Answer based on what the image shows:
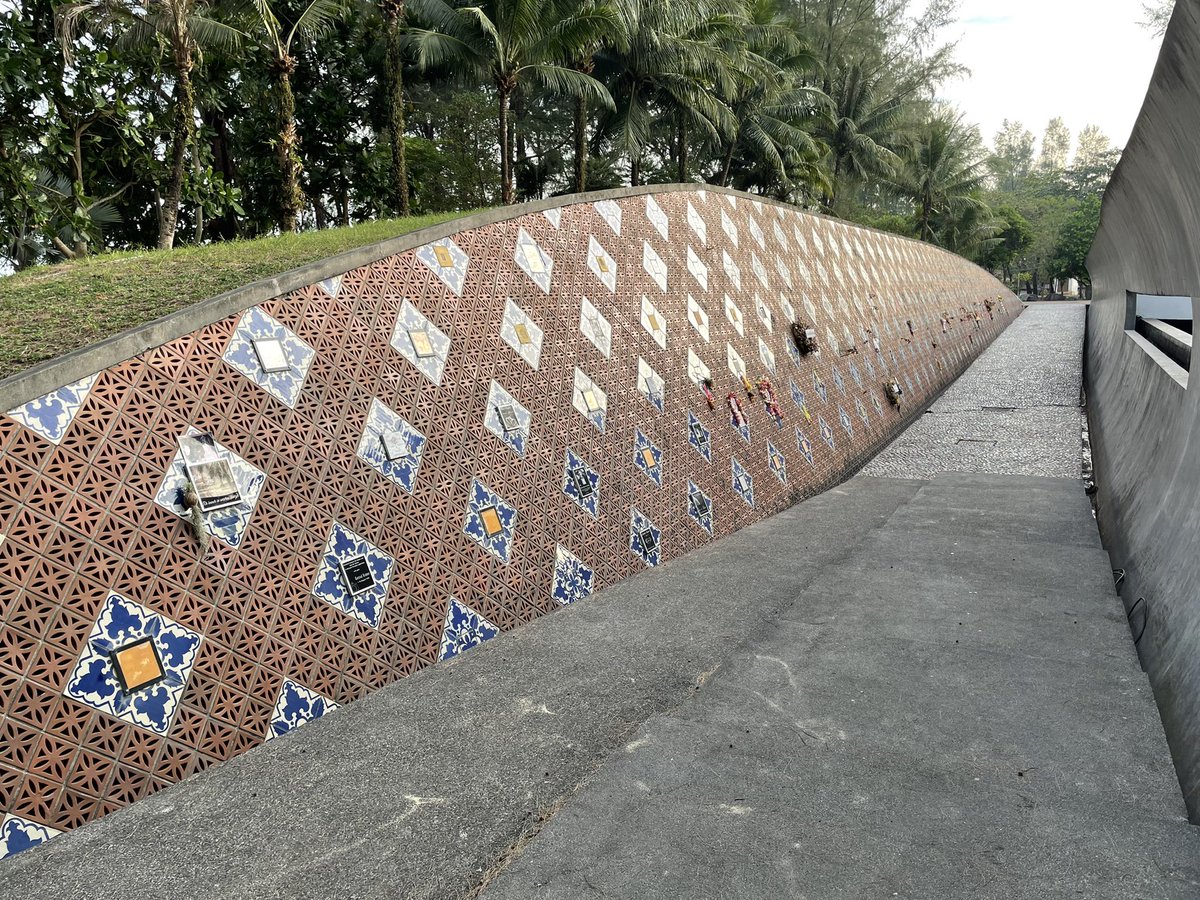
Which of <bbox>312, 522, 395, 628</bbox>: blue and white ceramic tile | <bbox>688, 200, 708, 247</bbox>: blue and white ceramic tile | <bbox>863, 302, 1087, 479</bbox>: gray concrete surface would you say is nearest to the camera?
<bbox>312, 522, 395, 628</bbox>: blue and white ceramic tile

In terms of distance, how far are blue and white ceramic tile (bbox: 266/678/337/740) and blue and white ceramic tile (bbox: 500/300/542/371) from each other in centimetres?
281

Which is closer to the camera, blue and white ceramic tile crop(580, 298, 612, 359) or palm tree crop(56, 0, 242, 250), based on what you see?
blue and white ceramic tile crop(580, 298, 612, 359)

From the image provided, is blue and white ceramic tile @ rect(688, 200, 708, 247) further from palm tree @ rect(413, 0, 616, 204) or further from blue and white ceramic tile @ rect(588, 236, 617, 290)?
palm tree @ rect(413, 0, 616, 204)

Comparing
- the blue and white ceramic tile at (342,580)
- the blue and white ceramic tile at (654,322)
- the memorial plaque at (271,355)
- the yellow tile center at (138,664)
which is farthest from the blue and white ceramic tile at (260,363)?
the blue and white ceramic tile at (654,322)

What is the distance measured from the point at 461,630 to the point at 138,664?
1.67 meters

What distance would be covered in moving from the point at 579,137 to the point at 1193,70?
13183mm

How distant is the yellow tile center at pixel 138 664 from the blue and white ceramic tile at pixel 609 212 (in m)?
5.58

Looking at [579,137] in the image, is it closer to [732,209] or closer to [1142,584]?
[732,209]

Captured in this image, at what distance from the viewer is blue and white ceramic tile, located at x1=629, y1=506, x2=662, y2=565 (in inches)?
226

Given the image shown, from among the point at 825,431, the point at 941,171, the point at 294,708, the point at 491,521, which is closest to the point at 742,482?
the point at 825,431

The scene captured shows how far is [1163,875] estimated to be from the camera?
2344 mm

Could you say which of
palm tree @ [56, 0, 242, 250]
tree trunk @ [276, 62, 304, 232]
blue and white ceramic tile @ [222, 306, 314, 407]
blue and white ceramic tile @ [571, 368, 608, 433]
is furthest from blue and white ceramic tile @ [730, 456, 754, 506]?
tree trunk @ [276, 62, 304, 232]

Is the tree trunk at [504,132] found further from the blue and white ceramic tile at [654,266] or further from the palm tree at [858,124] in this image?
the palm tree at [858,124]

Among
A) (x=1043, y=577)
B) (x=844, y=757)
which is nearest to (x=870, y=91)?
(x=1043, y=577)
